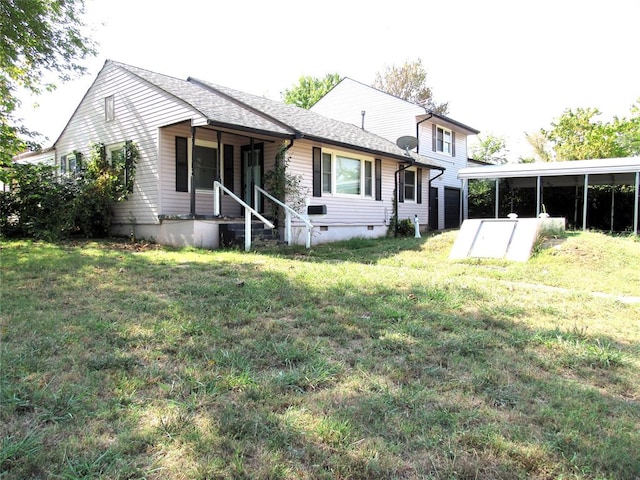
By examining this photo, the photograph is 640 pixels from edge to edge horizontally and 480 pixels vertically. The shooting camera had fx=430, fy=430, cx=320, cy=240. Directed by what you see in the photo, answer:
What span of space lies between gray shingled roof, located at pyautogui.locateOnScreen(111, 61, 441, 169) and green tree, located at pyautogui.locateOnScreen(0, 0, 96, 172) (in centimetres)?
131

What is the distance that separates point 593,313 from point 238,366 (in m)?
4.01

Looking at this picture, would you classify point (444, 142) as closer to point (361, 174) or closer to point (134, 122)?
point (361, 174)

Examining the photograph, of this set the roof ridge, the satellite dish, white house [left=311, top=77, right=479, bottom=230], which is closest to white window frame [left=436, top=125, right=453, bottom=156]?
white house [left=311, top=77, right=479, bottom=230]

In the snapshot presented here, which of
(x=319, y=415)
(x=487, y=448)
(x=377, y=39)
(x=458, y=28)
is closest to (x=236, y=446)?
(x=319, y=415)

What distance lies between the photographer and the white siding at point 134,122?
1079 cm

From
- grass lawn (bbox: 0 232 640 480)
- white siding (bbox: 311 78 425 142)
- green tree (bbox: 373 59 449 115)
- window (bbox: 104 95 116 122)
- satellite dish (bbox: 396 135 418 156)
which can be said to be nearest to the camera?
grass lawn (bbox: 0 232 640 480)

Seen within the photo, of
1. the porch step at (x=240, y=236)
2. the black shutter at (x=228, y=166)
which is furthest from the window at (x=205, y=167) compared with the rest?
the porch step at (x=240, y=236)

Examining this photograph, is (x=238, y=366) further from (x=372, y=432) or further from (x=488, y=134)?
(x=488, y=134)

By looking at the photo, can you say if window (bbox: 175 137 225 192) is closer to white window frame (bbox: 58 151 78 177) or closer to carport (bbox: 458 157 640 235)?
white window frame (bbox: 58 151 78 177)

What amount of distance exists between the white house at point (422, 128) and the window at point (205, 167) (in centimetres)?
904

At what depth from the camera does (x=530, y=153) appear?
39.0 m

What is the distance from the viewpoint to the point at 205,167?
11.8 meters

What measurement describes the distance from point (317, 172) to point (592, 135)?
25266 millimetres

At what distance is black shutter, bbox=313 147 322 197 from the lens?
12.4 meters
